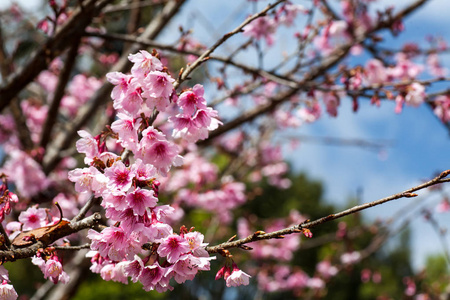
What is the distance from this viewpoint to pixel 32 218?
133cm

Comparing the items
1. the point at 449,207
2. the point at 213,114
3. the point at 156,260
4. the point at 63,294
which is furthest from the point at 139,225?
the point at 449,207

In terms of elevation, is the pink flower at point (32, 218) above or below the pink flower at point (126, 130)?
below

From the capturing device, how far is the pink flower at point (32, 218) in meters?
1.31

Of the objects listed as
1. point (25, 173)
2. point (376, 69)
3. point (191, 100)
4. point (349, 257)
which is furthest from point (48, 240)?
point (349, 257)

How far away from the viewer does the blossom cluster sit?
1028 mm

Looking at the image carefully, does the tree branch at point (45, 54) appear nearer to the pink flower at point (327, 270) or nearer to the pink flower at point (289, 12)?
the pink flower at point (289, 12)

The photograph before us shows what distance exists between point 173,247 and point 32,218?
57cm

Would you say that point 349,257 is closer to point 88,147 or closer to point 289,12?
point 289,12

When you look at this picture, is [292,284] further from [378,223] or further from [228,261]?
[228,261]

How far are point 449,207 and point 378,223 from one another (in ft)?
5.82

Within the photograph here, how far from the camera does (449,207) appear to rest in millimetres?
5641

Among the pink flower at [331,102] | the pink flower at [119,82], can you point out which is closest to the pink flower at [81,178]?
the pink flower at [119,82]

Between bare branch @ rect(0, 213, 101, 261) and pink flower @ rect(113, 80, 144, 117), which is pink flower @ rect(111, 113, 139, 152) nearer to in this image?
pink flower @ rect(113, 80, 144, 117)

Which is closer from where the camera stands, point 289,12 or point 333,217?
→ point 333,217
